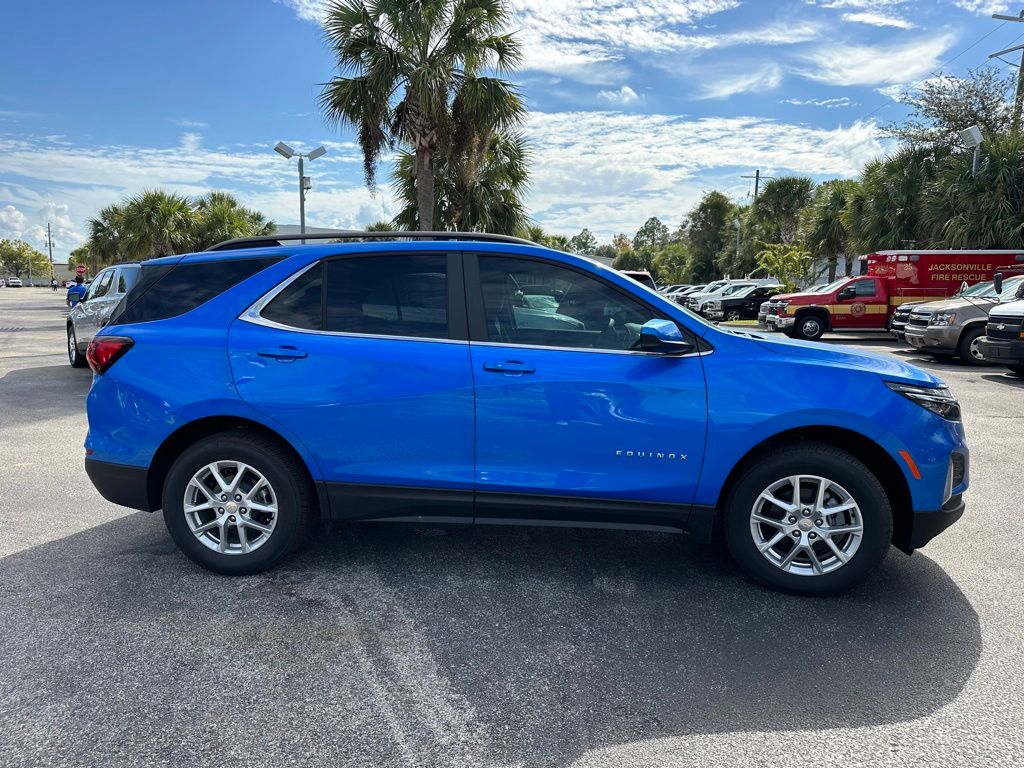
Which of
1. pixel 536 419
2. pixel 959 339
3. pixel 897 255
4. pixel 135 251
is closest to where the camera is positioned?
pixel 536 419

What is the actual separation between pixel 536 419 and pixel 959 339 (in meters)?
12.7

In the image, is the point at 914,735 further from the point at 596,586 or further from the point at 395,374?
the point at 395,374

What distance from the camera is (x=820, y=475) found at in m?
3.30

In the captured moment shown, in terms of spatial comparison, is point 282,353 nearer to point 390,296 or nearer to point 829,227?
point 390,296

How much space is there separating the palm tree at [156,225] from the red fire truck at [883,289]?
23362 mm

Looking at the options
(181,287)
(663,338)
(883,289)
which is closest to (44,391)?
(181,287)

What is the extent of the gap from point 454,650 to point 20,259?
518 feet

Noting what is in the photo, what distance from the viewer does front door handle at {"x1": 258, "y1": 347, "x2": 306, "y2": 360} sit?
11.4 feet

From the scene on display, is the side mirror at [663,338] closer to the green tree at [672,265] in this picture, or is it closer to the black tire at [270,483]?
the black tire at [270,483]

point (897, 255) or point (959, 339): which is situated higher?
point (897, 255)

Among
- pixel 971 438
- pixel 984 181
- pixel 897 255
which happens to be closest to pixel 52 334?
pixel 971 438

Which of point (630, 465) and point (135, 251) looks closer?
point (630, 465)

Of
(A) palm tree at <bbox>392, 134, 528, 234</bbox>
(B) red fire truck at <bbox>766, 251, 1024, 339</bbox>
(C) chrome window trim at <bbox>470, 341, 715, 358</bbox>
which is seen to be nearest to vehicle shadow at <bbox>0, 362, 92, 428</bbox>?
(C) chrome window trim at <bbox>470, 341, 715, 358</bbox>

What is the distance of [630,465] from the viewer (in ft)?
11.0
